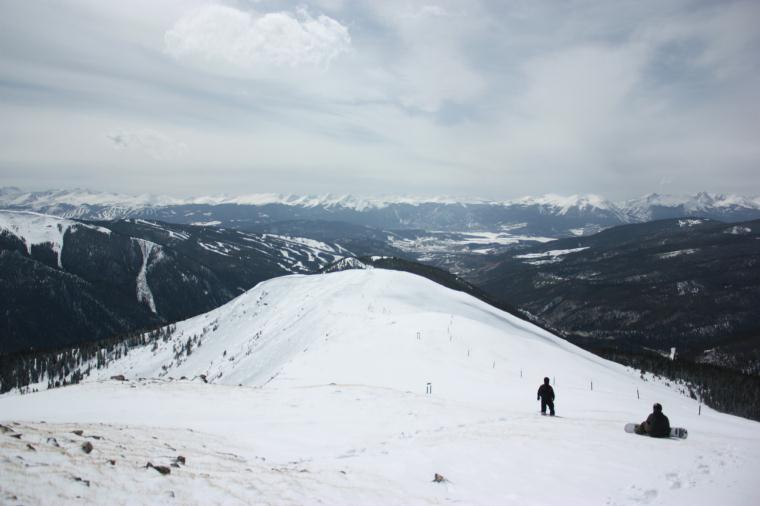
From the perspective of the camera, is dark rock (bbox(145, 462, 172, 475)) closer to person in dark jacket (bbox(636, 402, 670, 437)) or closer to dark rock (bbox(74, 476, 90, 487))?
dark rock (bbox(74, 476, 90, 487))

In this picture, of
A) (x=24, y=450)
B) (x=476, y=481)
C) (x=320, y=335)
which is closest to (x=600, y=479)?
(x=476, y=481)

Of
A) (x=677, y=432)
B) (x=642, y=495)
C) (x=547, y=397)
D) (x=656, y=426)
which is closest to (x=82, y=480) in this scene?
(x=642, y=495)

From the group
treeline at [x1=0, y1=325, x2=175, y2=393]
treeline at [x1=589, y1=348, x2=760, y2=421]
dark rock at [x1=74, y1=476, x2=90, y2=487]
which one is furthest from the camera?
treeline at [x1=0, y1=325, x2=175, y2=393]

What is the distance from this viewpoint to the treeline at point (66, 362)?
6713 inches

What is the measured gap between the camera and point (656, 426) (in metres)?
18.5

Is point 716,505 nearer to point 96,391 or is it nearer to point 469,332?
point 96,391

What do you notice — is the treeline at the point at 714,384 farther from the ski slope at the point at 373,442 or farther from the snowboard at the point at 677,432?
the snowboard at the point at 677,432

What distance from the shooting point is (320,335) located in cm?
6288

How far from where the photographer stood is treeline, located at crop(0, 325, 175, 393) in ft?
559

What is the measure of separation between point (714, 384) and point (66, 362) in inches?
9620

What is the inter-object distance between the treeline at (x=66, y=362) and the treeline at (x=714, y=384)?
6993 inches

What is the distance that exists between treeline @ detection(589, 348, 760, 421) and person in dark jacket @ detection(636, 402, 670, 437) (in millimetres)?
125521

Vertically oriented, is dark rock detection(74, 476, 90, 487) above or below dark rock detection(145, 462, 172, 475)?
above

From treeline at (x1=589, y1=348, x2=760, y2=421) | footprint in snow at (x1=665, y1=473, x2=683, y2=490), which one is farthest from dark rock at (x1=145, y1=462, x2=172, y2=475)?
treeline at (x1=589, y1=348, x2=760, y2=421)
